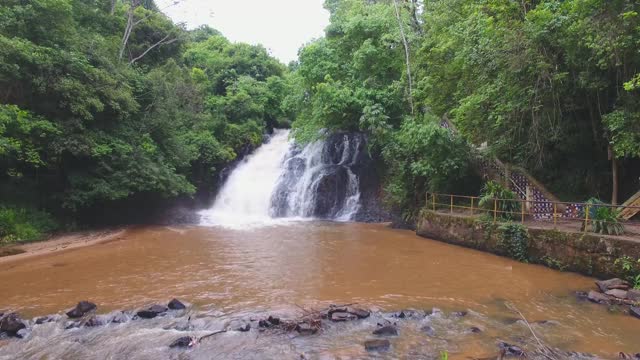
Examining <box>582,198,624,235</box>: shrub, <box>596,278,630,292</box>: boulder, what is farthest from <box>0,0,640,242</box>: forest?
<box>596,278,630,292</box>: boulder

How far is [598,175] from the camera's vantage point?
13.0 m

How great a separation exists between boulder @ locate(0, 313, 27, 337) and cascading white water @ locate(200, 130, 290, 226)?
39.8 ft

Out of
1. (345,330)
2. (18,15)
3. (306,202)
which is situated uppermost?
(18,15)

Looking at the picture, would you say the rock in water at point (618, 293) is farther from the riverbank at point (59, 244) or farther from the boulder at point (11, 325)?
the riverbank at point (59, 244)

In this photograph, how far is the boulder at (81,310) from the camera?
6883mm

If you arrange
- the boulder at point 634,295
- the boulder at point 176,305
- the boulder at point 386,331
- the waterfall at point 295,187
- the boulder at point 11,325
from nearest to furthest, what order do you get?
1. the boulder at point 386,331
2. the boulder at point 11,325
3. the boulder at point 634,295
4. the boulder at point 176,305
5. the waterfall at point 295,187

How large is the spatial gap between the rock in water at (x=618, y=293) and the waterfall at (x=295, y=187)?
41.1 ft

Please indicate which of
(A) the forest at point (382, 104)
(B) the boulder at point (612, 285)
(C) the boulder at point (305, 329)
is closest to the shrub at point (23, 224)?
(A) the forest at point (382, 104)

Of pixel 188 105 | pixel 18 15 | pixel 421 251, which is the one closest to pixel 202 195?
pixel 188 105

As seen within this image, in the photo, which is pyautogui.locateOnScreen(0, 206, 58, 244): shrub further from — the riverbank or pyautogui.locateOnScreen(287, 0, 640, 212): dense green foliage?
pyautogui.locateOnScreen(287, 0, 640, 212): dense green foliage

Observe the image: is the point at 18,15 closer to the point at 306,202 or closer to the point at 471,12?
the point at 306,202

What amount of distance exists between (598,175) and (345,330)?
447 inches

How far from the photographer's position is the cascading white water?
20375 millimetres

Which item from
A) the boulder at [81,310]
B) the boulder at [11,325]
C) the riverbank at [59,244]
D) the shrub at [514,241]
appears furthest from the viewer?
the riverbank at [59,244]
